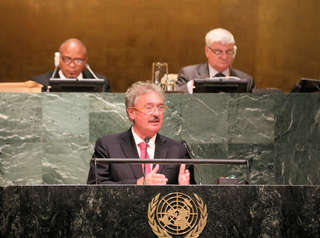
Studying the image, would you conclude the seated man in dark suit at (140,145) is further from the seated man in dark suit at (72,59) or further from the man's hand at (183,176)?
the seated man in dark suit at (72,59)

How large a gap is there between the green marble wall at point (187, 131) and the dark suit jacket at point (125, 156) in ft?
2.19

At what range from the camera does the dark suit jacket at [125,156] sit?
3.60m

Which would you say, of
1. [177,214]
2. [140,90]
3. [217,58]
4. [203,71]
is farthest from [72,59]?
[177,214]

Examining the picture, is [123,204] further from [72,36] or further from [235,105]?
[72,36]

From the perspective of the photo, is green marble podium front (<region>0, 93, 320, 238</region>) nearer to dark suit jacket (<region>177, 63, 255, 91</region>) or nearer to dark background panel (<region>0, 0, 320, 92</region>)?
dark suit jacket (<region>177, 63, 255, 91</region>)

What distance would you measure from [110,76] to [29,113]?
3.31 meters

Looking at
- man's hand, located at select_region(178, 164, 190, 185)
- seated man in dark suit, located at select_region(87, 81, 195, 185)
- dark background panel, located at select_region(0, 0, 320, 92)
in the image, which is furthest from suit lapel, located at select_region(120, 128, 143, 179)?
dark background panel, located at select_region(0, 0, 320, 92)

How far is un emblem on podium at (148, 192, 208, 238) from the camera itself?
2.46 meters

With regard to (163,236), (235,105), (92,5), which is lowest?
(163,236)

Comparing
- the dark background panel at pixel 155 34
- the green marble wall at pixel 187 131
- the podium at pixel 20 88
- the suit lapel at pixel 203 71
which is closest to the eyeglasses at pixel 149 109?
the green marble wall at pixel 187 131

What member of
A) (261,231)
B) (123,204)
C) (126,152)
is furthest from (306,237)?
(126,152)

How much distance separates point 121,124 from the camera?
4.49 meters

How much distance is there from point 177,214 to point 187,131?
204 cm

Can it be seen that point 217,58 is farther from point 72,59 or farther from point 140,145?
point 140,145
